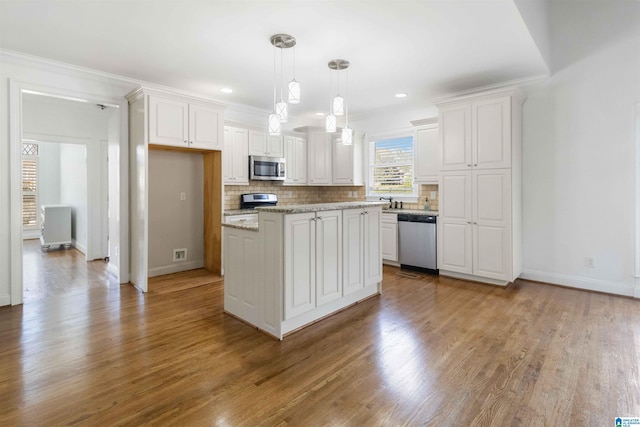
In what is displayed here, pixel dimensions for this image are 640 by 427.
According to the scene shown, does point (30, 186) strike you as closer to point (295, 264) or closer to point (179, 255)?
point (179, 255)

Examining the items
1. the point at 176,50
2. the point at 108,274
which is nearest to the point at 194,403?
the point at 176,50

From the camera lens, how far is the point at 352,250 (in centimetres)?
342

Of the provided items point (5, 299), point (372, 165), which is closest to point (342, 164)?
point (372, 165)

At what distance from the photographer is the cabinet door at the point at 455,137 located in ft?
14.4

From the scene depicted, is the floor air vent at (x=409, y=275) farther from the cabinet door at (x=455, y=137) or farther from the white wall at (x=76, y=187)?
the white wall at (x=76, y=187)

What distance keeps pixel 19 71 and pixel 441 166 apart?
510 cm

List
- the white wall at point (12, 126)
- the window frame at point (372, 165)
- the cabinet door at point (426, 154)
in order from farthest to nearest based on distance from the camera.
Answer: the window frame at point (372, 165) → the cabinet door at point (426, 154) → the white wall at point (12, 126)

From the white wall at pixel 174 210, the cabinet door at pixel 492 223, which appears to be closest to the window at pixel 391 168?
the cabinet door at pixel 492 223

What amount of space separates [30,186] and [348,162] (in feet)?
26.7

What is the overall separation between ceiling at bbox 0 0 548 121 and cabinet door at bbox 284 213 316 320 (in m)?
1.67

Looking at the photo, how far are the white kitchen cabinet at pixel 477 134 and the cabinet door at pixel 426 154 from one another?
0.38 metres

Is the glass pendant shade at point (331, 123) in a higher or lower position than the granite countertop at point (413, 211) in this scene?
higher

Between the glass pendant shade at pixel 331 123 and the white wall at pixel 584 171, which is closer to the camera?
the glass pendant shade at pixel 331 123

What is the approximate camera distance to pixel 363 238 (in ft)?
11.7
